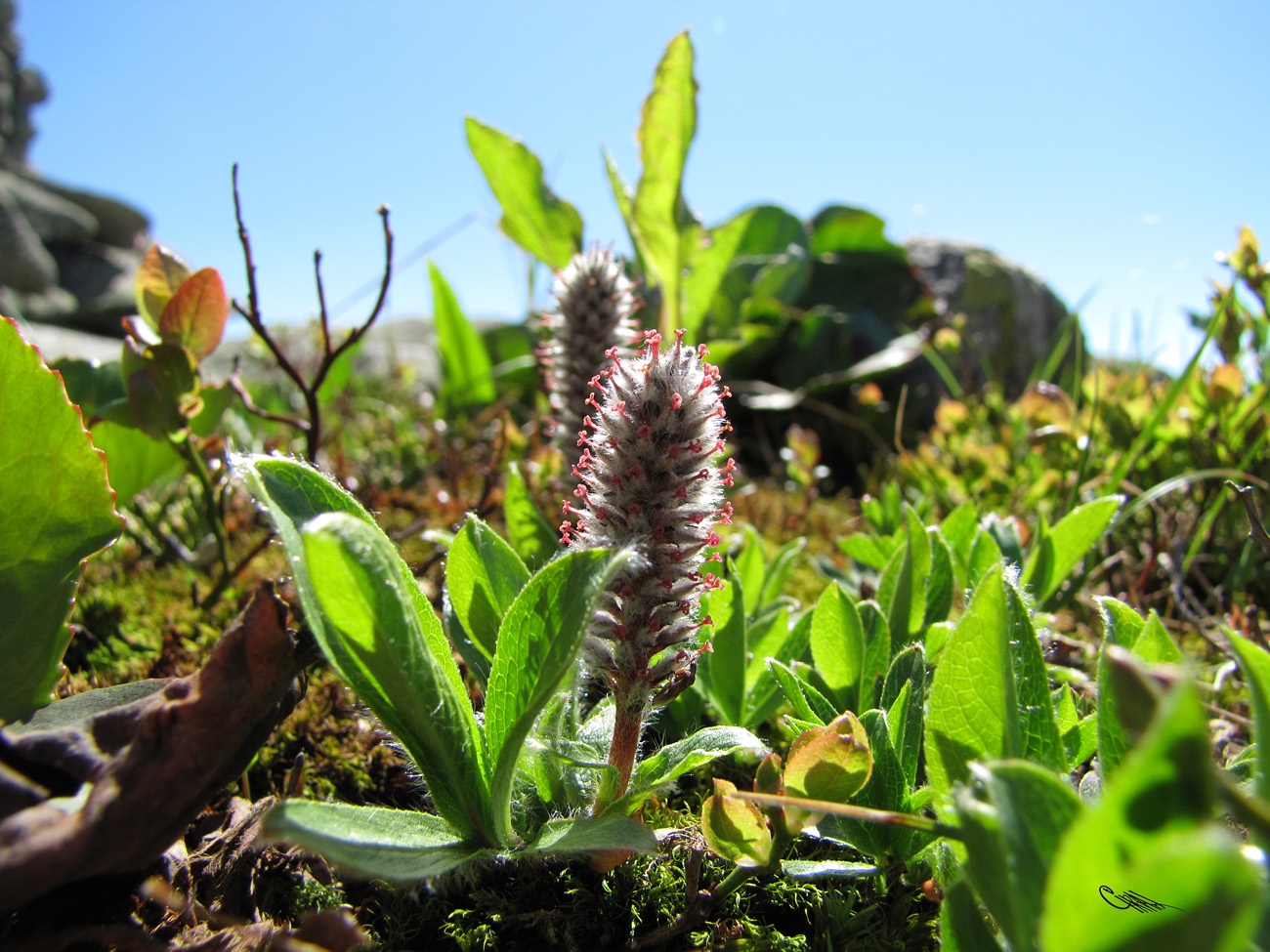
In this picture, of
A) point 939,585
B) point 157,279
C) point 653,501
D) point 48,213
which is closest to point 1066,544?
point 939,585

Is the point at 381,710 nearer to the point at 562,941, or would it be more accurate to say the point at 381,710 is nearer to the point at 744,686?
the point at 562,941

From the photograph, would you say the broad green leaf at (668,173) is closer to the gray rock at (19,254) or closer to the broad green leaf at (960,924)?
the broad green leaf at (960,924)

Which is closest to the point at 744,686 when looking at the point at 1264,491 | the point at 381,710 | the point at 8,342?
the point at 381,710

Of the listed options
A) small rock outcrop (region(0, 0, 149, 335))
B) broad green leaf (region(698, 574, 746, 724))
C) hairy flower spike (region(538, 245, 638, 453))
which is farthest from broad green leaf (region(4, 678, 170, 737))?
small rock outcrop (region(0, 0, 149, 335))

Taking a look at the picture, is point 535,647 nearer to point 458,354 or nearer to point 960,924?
point 960,924

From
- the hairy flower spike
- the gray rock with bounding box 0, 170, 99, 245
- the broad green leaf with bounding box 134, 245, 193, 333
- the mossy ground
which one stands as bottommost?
the mossy ground

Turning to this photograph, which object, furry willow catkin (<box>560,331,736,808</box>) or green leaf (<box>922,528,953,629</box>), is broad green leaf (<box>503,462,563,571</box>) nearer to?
furry willow catkin (<box>560,331,736,808</box>)
